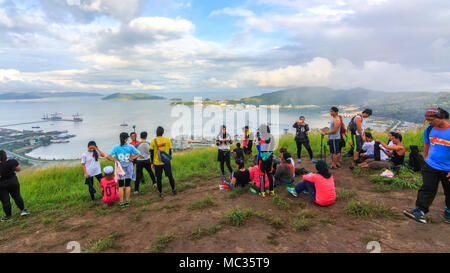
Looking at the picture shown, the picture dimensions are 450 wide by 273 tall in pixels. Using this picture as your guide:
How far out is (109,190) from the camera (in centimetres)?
561

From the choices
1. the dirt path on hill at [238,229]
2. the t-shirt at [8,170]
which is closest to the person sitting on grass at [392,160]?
the dirt path on hill at [238,229]

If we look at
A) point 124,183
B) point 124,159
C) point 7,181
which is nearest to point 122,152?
point 124,159

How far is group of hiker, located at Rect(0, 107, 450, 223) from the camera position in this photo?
3.56 meters

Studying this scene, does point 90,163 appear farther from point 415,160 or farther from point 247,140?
point 415,160

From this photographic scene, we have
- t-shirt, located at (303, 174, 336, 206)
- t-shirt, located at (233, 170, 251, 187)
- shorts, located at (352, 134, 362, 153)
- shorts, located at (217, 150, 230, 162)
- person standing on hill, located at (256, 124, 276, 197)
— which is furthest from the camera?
shorts, located at (217, 150, 230, 162)

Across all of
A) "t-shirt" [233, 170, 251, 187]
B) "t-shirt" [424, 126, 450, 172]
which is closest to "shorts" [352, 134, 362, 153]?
"t-shirt" [424, 126, 450, 172]

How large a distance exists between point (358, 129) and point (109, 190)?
25.1ft

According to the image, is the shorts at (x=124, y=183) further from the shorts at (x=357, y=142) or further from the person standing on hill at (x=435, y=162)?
the shorts at (x=357, y=142)

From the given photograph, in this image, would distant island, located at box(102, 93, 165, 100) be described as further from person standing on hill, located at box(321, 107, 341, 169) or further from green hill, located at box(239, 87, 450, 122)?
person standing on hill, located at box(321, 107, 341, 169)

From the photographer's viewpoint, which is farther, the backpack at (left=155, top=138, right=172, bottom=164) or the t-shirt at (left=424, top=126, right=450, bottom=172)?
the backpack at (left=155, top=138, right=172, bottom=164)

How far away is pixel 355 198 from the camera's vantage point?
4949mm

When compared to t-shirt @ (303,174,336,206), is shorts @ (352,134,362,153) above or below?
above

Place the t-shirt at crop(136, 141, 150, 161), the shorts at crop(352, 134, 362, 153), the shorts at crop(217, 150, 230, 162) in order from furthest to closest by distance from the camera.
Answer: the shorts at crop(217, 150, 230, 162) → the shorts at crop(352, 134, 362, 153) → the t-shirt at crop(136, 141, 150, 161)
